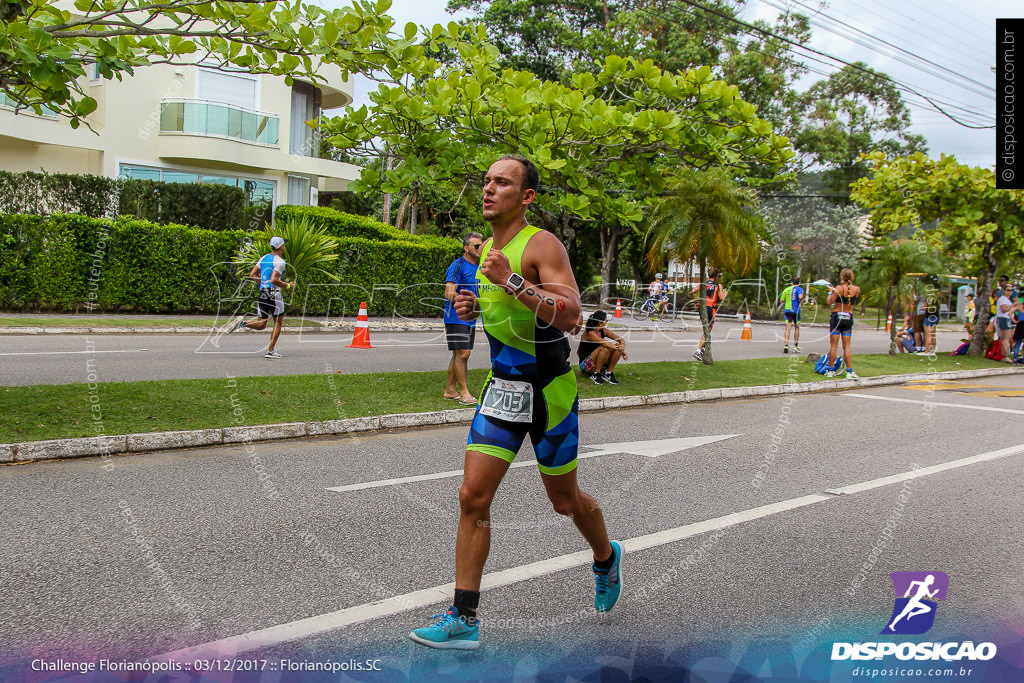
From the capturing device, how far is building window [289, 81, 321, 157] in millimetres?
28902

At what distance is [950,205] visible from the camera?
788 inches

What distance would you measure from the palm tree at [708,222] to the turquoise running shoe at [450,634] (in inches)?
423

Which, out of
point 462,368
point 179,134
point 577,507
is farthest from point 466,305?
point 179,134

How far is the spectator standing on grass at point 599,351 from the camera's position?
11398 millimetres

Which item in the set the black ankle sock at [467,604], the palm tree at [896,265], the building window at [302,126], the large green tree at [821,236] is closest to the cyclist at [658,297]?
the palm tree at [896,265]

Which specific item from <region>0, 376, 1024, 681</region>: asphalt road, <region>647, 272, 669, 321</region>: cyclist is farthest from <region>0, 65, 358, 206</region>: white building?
<region>0, 376, 1024, 681</region>: asphalt road

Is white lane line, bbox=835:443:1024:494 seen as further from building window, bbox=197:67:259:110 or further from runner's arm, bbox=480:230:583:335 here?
building window, bbox=197:67:259:110

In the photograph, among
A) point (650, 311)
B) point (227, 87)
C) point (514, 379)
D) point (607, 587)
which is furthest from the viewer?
point (650, 311)

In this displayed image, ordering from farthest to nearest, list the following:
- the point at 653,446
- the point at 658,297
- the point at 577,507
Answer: the point at 658,297 → the point at 653,446 → the point at 577,507

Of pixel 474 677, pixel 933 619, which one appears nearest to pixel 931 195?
pixel 933 619

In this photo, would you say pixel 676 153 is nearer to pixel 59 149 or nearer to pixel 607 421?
pixel 607 421

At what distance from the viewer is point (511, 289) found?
3180 mm

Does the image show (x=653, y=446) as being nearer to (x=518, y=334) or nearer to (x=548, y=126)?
(x=548, y=126)

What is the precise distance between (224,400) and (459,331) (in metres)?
2.62
